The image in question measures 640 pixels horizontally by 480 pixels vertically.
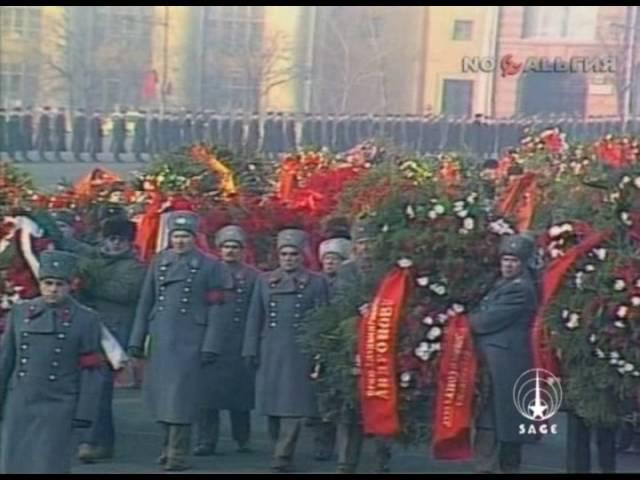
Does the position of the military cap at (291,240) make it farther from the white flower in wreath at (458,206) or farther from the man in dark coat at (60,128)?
the man in dark coat at (60,128)

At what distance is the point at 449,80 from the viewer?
25.3ft

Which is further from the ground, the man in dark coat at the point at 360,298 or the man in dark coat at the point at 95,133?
the man in dark coat at the point at 95,133

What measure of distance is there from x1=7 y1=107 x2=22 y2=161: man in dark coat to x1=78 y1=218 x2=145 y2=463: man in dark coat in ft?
1.73

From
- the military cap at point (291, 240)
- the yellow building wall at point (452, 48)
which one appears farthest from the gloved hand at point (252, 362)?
the yellow building wall at point (452, 48)

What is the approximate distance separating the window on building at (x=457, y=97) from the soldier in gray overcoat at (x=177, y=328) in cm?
115

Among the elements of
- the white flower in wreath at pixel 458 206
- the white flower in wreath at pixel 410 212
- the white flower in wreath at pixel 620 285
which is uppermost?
the white flower in wreath at pixel 458 206

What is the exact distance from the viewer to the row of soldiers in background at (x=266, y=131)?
7.80 m

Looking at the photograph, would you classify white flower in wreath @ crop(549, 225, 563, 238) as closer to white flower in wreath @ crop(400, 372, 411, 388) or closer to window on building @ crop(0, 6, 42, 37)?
white flower in wreath @ crop(400, 372, 411, 388)

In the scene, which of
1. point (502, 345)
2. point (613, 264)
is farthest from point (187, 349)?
point (613, 264)

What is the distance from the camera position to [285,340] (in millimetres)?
7691

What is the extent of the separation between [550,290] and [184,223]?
155 centimetres

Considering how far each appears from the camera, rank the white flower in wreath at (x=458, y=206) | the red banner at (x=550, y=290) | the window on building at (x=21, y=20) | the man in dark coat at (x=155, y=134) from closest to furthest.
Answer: the red banner at (x=550, y=290) → the white flower in wreath at (x=458, y=206) → the window on building at (x=21, y=20) → the man in dark coat at (x=155, y=134)

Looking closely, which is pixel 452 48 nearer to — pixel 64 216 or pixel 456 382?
pixel 456 382
